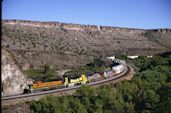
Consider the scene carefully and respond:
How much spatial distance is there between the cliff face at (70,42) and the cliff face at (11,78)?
2135cm

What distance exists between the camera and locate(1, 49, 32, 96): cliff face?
109ft

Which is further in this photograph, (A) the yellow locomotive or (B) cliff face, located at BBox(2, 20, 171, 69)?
(B) cliff face, located at BBox(2, 20, 171, 69)

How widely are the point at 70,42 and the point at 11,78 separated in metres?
65.0

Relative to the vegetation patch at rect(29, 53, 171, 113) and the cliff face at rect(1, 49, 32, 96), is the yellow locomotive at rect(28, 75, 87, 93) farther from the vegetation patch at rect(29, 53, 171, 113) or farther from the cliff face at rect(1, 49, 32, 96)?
the vegetation patch at rect(29, 53, 171, 113)

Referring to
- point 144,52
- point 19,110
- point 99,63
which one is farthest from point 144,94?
point 144,52

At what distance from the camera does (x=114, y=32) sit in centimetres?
13225

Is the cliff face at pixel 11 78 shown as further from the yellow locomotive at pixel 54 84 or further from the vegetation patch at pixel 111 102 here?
the vegetation patch at pixel 111 102

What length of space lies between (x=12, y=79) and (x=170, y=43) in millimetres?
121332

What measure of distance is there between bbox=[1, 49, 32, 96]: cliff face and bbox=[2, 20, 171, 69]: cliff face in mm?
21352

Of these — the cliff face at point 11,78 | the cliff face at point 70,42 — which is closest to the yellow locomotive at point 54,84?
the cliff face at point 11,78

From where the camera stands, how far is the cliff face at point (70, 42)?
70.4 m

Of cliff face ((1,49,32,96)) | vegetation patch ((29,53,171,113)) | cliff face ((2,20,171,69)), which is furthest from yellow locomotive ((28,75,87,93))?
cliff face ((2,20,171,69))

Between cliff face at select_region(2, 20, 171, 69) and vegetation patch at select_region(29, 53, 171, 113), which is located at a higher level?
cliff face at select_region(2, 20, 171, 69)

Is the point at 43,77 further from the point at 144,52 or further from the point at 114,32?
the point at 114,32
